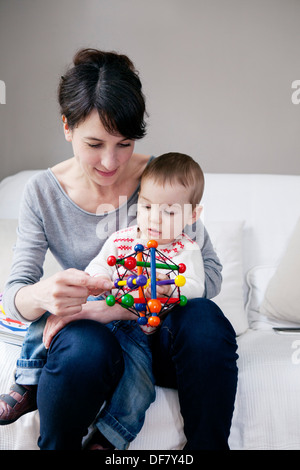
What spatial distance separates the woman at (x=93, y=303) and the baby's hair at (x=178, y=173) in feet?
0.29

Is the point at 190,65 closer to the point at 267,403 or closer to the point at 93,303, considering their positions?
the point at 93,303

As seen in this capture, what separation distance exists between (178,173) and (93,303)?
397 millimetres

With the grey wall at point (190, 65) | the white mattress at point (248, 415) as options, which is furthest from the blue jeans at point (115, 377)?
the grey wall at point (190, 65)

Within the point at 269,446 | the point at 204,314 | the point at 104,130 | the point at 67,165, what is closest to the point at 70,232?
the point at 67,165

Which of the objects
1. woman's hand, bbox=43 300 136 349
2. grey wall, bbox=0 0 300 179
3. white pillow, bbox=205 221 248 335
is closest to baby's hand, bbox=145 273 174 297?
woman's hand, bbox=43 300 136 349

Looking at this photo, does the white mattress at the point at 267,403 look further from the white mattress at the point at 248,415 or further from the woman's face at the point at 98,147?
the woman's face at the point at 98,147

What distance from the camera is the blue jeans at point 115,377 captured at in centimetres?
95

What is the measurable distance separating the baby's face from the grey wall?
1159 mm

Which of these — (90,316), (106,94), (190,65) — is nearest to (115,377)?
(90,316)

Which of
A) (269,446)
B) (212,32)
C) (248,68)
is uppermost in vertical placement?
(212,32)

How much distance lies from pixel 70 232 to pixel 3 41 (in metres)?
1.41

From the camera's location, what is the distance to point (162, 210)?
3.74 ft

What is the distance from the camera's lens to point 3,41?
222cm

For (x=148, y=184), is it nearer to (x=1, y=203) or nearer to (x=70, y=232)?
(x=70, y=232)
